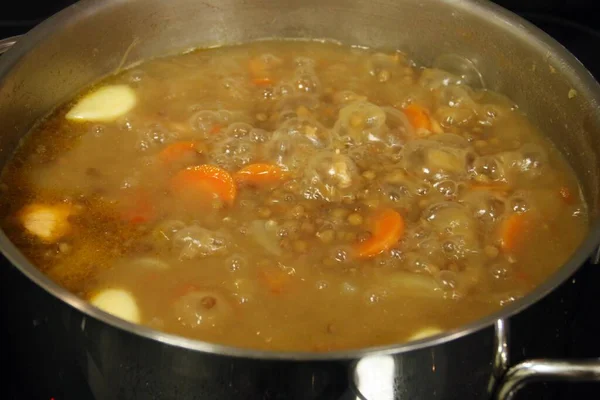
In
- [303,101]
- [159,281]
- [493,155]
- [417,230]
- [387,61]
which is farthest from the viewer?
[387,61]

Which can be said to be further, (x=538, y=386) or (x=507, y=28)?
(x=507, y=28)

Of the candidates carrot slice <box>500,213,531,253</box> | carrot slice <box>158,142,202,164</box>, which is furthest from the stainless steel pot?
carrot slice <box>158,142,202,164</box>

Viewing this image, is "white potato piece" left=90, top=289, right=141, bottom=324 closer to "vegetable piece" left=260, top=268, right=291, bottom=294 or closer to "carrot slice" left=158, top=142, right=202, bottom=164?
"vegetable piece" left=260, top=268, right=291, bottom=294

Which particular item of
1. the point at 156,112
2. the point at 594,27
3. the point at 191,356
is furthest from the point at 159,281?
the point at 594,27

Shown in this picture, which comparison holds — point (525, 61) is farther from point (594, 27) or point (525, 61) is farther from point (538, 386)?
point (538, 386)

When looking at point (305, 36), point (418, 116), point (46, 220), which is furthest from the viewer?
point (305, 36)

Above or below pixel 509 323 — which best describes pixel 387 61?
below

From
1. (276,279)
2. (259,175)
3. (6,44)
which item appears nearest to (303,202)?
(259,175)

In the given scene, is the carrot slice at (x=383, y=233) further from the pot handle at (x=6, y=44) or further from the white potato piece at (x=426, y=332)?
the pot handle at (x=6, y=44)

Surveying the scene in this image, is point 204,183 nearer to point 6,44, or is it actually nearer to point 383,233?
point 383,233
